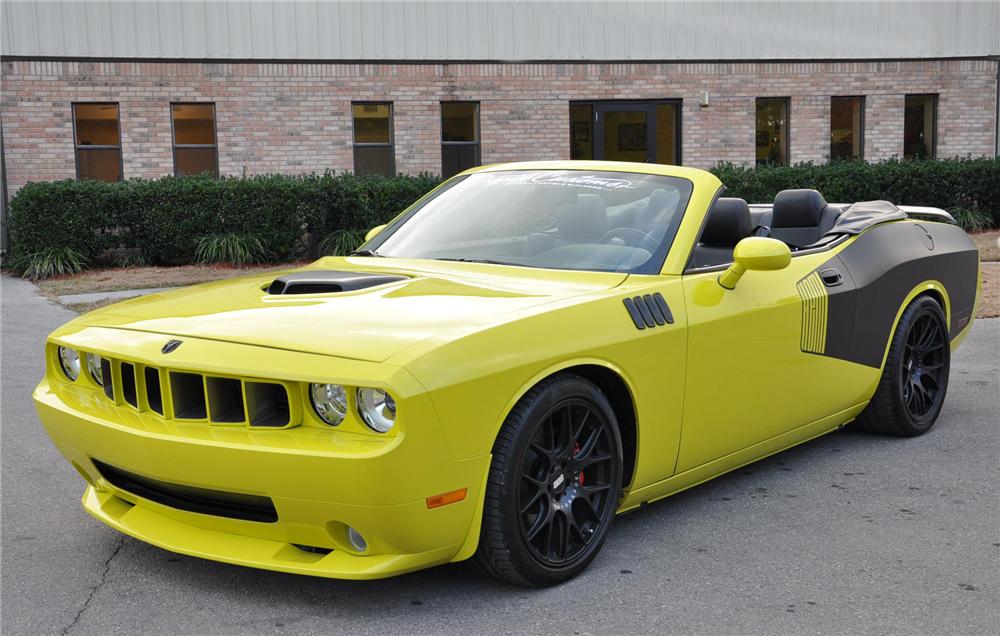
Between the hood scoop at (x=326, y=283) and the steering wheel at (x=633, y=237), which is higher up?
the steering wheel at (x=633, y=237)

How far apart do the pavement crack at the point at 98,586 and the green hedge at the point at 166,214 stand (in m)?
12.1

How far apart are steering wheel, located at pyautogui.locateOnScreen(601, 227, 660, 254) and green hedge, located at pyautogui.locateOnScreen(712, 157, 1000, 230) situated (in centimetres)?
1438

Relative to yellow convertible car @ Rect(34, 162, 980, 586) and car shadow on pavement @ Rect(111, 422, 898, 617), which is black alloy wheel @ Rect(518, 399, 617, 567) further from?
car shadow on pavement @ Rect(111, 422, 898, 617)

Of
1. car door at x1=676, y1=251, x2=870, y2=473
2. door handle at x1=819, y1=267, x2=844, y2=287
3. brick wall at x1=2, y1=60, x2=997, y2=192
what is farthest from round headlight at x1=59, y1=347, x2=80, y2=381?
brick wall at x1=2, y1=60, x2=997, y2=192

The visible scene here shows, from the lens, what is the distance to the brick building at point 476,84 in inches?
704

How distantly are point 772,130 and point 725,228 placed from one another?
1694 centimetres

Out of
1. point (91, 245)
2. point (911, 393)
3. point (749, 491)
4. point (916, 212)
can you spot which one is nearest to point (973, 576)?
point (749, 491)

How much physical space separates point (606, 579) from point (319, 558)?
1013mm

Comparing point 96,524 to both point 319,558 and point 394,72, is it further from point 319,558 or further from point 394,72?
point 394,72

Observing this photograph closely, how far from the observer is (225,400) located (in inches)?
134

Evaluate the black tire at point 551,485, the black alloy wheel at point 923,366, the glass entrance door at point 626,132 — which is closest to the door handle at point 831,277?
the black alloy wheel at point 923,366

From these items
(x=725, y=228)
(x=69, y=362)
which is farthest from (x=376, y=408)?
(x=725, y=228)

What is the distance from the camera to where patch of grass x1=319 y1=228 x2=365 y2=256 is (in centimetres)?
1620

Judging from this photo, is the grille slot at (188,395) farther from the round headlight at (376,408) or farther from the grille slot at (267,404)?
the round headlight at (376,408)
